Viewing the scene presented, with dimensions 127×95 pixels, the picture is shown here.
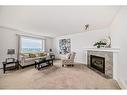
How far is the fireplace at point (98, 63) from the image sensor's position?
361 cm

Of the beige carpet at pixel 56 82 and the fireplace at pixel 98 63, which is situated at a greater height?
the fireplace at pixel 98 63

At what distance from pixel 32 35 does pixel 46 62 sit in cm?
255

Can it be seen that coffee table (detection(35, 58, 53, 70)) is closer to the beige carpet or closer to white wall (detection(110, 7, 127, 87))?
the beige carpet

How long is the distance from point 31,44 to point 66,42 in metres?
2.74

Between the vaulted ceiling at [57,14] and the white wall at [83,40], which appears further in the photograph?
the white wall at [83,40]

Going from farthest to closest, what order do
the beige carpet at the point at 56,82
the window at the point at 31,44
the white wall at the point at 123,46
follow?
1. the window at the point at 31,44
2. the beige carpet at the point at 56,82
3. the white wall at the point at 123,46

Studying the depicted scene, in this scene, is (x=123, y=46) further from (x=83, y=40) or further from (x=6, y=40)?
(x=6, y=40)

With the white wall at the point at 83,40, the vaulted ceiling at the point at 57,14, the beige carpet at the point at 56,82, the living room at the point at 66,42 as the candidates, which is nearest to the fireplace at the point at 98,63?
the living room at the point at 66,42

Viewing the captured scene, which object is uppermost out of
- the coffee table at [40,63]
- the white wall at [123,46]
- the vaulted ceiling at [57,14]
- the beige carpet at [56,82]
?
the vaulted ceiling at [57,14]

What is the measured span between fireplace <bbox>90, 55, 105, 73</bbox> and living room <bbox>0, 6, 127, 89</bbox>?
0.09m

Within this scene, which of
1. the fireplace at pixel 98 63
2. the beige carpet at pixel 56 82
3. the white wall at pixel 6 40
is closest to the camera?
the beige carpet at pixel 56 82

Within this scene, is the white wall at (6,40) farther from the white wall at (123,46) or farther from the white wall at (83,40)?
the white wall at (123,46)

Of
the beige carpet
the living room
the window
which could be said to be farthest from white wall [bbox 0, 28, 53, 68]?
the beige carpet
